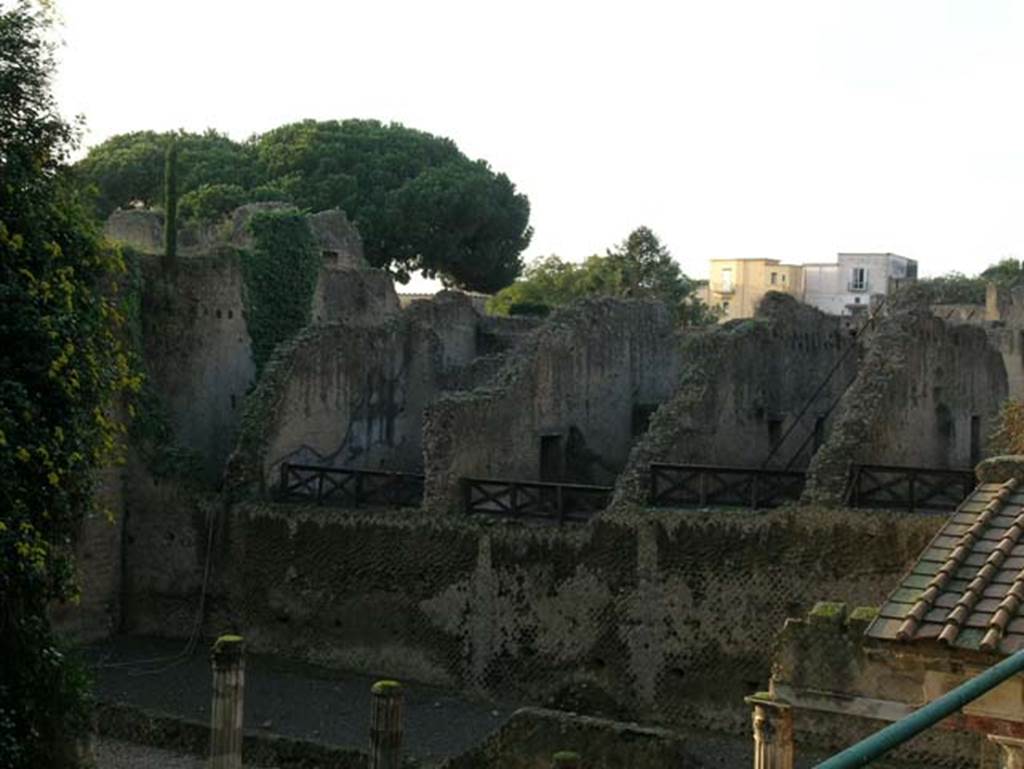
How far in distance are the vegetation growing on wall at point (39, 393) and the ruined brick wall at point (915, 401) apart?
32.3ft

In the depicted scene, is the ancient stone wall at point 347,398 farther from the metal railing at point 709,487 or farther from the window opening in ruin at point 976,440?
the window opening in ruin at point 976,440

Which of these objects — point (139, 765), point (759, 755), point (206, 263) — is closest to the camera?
point (759, 755)

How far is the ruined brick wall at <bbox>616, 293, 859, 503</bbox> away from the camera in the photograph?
Result: 899 inches

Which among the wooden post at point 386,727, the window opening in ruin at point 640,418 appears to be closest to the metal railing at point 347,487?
the window opening in ruin at point 640,418

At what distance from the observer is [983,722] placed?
776cm

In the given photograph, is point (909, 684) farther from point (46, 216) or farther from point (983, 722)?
point (46, 216)

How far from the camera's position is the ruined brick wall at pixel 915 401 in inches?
825

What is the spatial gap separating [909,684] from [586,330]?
1569cm

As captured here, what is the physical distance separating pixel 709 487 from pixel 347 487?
650cm

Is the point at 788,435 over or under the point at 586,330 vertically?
under

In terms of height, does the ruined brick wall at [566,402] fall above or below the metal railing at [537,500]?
above

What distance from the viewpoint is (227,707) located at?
1691 cm

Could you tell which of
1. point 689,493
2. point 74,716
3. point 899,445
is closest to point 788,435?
point 899,445

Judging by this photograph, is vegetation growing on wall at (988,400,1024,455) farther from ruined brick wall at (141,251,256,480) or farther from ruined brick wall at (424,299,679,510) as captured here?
ruined brick wall at (141,251,256,480)
